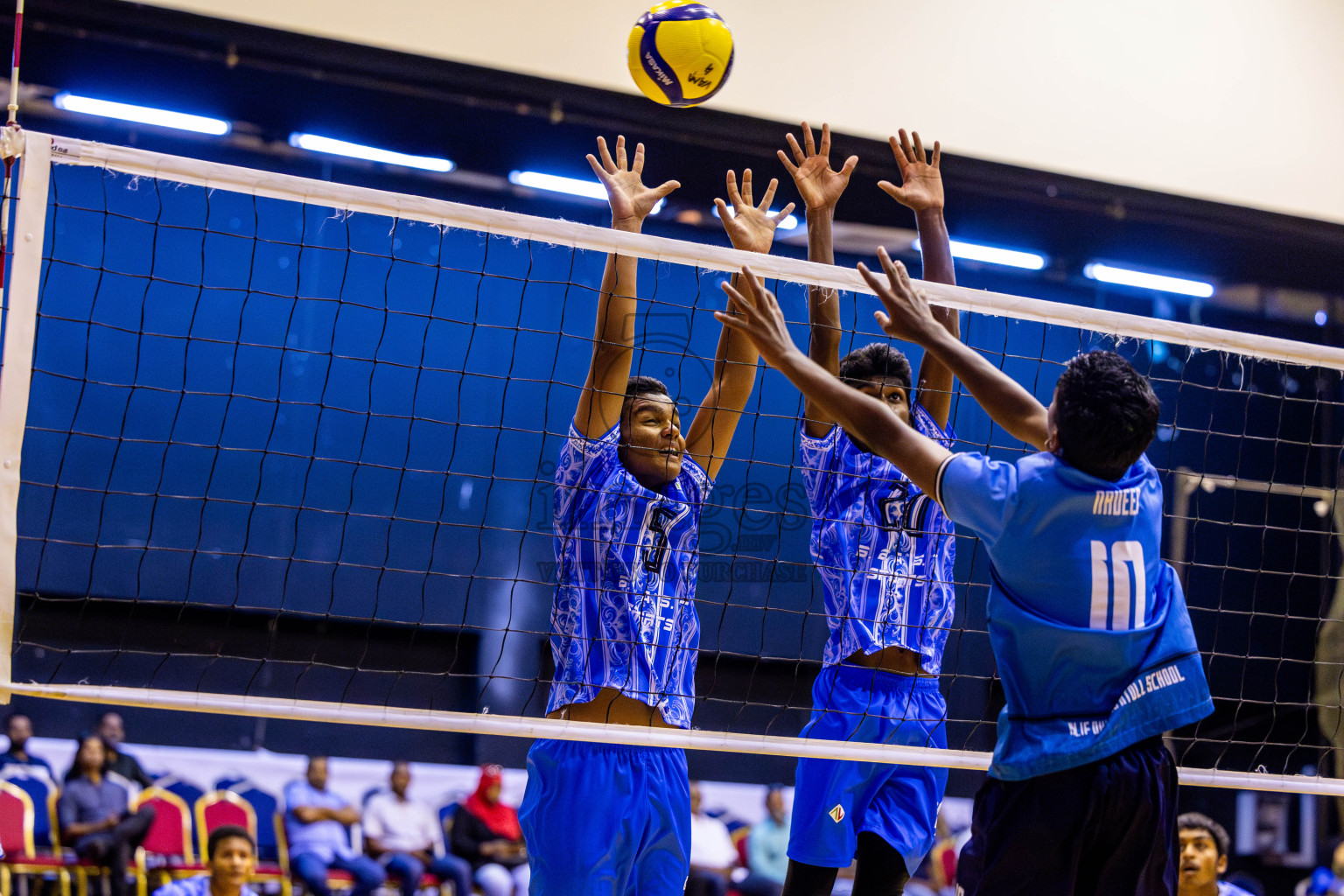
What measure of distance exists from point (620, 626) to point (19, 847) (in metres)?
5.94

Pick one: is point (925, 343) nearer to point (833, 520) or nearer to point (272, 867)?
point (833, 520)

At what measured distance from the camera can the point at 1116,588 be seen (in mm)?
2723

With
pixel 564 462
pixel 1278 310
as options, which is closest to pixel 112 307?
pixel 564 462

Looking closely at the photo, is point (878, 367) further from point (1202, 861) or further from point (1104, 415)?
point (1202, 861)

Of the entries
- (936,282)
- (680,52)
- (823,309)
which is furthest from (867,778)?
(680,52)

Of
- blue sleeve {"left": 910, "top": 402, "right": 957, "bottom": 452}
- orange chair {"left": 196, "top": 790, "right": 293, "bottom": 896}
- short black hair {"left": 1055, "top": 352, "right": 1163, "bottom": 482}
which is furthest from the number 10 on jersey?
orange chair {"left": 196, "top": 790, "right": 293, "bottom": 896}

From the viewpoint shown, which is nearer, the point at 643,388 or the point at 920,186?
the point at 643,388

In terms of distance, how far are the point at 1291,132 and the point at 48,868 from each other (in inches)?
391

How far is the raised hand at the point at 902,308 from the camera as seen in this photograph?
3.03 meters

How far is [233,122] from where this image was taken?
340 inches

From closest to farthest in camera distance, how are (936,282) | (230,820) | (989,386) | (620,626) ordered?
(989,386)
(620,626)
(936,282)
(230,820)

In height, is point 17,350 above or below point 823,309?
below

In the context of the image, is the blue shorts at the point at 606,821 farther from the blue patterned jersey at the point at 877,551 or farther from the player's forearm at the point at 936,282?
the player's forearm at the point at 936,282

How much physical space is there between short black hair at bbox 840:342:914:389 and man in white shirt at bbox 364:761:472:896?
5599 mm
